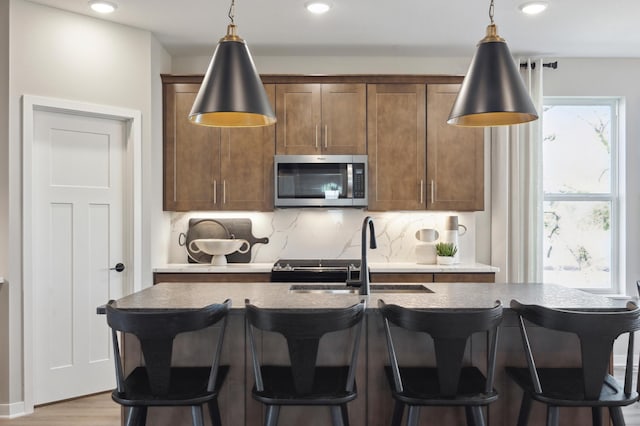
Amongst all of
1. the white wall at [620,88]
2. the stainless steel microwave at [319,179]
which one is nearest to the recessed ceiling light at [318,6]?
the stainless steel microwave at [319,179]

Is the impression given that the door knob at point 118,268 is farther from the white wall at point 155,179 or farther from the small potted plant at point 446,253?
the small potted plant at point 446,253

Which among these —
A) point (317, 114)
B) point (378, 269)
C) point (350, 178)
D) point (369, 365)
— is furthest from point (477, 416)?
point (317, 114)

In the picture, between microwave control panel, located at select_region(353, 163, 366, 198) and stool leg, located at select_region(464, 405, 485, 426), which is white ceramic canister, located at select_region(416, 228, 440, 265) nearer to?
microwave control panel, located at select_region(353, 163, 366, 198)

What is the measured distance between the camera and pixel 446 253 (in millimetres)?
4488

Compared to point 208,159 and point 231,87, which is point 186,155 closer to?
point 208,159

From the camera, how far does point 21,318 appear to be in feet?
11.7

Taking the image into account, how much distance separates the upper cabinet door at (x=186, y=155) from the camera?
4504mm

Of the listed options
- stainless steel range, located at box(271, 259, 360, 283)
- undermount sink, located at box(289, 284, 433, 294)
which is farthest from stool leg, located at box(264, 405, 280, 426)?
stainless steel range, located at box(271, 259, 360, 283)

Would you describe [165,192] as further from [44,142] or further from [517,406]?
[517,406]

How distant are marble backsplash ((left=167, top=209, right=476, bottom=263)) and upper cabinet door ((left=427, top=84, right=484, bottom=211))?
0.33m

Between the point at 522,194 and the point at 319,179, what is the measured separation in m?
1.73

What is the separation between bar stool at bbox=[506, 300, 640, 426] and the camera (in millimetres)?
1978

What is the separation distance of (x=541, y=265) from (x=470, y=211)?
801 mm

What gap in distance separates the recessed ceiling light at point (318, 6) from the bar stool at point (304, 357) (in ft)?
7.52
